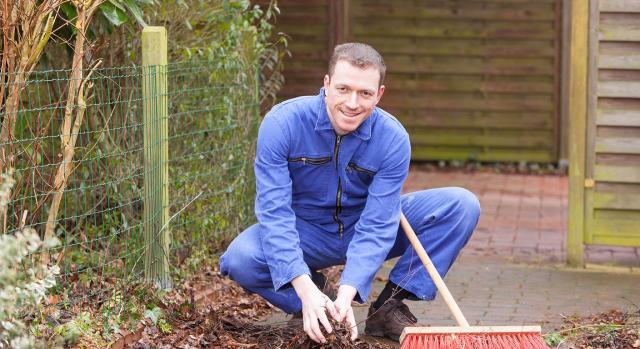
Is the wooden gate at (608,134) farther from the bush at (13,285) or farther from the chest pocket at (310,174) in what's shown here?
the bush at (13,285)

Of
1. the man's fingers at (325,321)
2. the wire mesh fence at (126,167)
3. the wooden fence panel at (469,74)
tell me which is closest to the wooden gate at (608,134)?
the wire mesh fence at (126,167)

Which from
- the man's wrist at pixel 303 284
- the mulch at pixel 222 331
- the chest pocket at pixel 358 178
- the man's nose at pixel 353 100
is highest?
the man's nose at pixel 353 100

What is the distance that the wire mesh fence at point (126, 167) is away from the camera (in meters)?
5.02

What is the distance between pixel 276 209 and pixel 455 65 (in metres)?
7.56

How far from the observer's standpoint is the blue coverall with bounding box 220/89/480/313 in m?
4.46

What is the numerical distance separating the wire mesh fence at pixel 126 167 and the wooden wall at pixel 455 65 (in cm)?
505

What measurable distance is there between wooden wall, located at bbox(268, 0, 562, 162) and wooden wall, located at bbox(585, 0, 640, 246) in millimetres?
4893

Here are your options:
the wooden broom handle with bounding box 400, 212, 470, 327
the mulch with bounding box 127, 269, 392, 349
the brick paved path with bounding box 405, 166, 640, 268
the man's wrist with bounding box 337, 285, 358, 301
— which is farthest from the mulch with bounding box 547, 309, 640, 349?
the brick paved path with bounding box 405, 166, 640, 268

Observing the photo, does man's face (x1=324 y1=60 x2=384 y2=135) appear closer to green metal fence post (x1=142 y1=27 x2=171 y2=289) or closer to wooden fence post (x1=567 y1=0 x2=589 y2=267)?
green metal fence post (x1=142 y1=27 x2=171 y2=289)

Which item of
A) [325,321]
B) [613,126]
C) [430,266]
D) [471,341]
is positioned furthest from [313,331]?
[613,126]

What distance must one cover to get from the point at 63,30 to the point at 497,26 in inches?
273

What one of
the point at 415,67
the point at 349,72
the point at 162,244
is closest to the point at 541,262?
the point at 162,244

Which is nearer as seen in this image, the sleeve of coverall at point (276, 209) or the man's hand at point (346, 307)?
the man's hand at point (346, 307)

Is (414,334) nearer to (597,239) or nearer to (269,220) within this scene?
(269,220)
